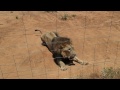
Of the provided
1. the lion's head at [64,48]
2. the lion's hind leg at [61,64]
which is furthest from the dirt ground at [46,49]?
the lion's head at [64,48]

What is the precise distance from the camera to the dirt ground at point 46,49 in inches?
258

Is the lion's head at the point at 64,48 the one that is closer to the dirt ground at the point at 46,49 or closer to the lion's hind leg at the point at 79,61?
the lion's hind leg at the point at 79,61

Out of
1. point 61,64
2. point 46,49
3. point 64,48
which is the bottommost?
point 61,64

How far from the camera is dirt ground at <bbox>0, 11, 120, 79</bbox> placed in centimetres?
656

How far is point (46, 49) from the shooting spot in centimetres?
786

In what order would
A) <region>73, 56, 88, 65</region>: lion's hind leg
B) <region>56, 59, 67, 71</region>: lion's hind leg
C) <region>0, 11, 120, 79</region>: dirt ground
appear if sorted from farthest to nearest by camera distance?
<region>73, 56, 88, 65</region>: lion's hind leg → <region>56, 59, 67, 71</region>: lion's hind leg → <region>0, 11, 120, 79</region>: dirt ground

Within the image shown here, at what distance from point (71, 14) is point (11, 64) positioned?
15.5 ft

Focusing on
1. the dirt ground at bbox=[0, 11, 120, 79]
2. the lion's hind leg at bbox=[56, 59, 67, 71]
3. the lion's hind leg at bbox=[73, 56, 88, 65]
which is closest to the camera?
the dirt ground at bbox=[0, 11, 120, 79]

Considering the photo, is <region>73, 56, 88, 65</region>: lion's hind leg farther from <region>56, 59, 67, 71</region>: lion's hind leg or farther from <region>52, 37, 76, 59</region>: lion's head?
<region>56, 59, 67, 71</region>: lion's hind leg

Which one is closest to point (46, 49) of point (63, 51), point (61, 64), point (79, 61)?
point (63, 51)

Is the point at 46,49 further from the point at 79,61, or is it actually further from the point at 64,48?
the point at 79,61

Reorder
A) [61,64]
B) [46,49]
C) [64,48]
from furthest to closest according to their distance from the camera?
[46,49] < [64,48] < [61,64]

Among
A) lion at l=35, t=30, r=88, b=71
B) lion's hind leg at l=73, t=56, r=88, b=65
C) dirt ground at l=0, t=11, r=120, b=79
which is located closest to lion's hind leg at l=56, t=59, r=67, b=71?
lion at l=35, t=30, r=88, b=71

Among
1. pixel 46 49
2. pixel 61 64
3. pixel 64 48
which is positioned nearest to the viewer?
pixel 61 64
